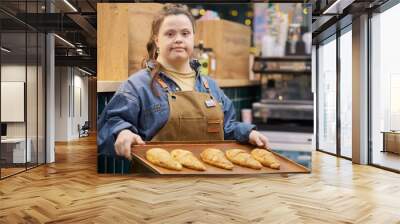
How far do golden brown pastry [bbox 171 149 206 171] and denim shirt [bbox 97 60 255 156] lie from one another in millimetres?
306

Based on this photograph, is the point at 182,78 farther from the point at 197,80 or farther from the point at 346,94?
the point at 346,94

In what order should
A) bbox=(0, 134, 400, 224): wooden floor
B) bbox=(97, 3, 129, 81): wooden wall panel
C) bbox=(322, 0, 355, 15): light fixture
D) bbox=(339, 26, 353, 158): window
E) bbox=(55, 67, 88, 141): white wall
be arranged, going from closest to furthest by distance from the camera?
bbox=(97, 3, 129, 81): wooden wall panel, bbox=(0, 134, 400, 224): wooden floor, bbox=(322, 0, 355, 15): light fixture, bbox=(339, 26, 353, 158): window, bbox=(55, 67, 88, 141): white wall

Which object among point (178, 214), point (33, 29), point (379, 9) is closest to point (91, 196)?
point (178, 214)

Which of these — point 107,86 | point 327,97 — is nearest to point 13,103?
point 107,86

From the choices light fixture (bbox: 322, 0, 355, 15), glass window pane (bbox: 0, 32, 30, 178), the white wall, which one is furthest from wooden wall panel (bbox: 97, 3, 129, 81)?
the white wall

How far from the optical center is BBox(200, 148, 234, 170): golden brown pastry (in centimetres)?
242

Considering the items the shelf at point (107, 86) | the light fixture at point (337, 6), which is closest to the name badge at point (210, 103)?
the shelf at point (107, 86)

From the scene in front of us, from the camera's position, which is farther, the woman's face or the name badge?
the name badge

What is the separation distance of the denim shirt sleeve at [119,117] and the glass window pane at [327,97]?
7.18 metres

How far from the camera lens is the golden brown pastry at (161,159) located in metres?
2.42

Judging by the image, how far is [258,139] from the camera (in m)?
2.38

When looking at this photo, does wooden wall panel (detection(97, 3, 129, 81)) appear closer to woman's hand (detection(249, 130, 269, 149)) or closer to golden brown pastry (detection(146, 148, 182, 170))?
golden brown pastry (detection(146, 148, 182, 170))

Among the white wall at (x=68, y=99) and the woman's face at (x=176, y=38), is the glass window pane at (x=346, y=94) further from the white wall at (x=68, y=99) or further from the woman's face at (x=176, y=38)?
the white wall at (x=68, y=99)

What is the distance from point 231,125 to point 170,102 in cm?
44
